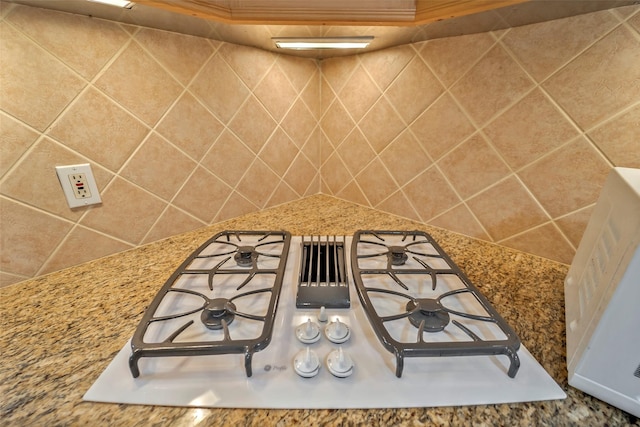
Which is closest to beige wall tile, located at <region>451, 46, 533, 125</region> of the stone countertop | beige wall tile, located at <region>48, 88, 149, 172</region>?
the stone countertop

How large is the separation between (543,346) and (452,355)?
195 mm

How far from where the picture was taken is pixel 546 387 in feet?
1.24

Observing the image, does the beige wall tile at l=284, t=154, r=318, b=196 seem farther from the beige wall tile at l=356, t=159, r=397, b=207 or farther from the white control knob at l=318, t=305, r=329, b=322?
the white control knob at l=318, t=305, r=329, b=322

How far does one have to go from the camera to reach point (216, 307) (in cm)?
48

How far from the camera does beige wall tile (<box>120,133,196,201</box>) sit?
2.40 feet

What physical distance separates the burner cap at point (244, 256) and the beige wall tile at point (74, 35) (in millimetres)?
551

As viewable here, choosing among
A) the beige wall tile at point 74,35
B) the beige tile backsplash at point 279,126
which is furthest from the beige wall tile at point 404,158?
the beige wall tile at point 74,35

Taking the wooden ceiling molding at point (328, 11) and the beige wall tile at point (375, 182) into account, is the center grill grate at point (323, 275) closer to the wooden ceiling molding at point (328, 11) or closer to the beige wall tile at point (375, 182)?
the beige wall tile at point (375, 182)

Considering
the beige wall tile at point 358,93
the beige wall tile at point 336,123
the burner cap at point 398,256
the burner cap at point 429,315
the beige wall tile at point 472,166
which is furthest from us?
the beige wall tile at point 336,123

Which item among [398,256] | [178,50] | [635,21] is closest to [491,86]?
[635,21]

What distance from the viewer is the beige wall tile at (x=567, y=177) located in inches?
24.7

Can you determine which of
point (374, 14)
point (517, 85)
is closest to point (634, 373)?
point (517, 85)

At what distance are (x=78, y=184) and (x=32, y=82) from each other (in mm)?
227

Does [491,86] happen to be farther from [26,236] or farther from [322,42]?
[26,236]
